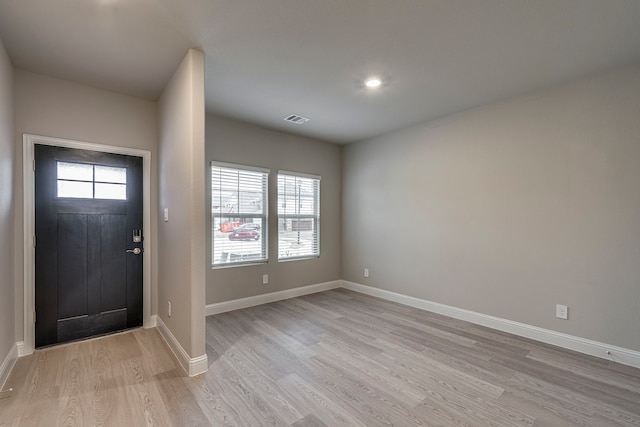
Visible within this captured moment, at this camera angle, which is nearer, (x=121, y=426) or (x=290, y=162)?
(x=121, y=426)

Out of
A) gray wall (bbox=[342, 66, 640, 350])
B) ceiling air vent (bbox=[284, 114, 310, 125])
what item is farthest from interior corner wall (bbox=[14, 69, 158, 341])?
gray wall (bbox=[342, 66, 640, 350])

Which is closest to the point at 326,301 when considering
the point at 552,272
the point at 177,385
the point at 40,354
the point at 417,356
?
the point at 417,356

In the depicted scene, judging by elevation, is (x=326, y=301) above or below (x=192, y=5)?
below

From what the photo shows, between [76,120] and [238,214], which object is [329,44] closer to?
[238,214]

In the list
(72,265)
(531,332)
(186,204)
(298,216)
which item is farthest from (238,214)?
(531,332)

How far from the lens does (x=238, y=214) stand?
4141 mm

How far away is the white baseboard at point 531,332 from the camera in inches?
103

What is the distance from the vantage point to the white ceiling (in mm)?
1946

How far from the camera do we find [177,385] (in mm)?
2225

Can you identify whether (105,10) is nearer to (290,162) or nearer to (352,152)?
(290,162)

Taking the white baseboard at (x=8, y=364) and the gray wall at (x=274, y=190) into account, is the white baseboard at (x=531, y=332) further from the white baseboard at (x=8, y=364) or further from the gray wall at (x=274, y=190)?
the white baseboard at (x=8, y=364)

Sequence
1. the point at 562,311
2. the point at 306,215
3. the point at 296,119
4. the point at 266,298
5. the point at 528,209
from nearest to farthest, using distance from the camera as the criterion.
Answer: the point at 562,311 < the point at 528,209 < the point at 296,119 < the point at 266,298 < the point at 306,215

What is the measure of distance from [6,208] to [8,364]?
129 centimetres

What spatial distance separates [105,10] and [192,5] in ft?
1.99
